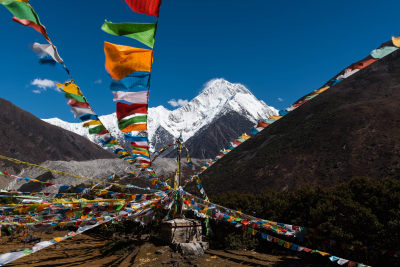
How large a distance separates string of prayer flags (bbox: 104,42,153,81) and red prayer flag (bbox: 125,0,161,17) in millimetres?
947

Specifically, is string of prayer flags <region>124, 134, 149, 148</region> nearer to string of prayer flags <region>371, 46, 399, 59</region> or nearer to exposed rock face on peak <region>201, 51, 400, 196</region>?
string of prayer flags <region>371, 46, 399, 59</region>

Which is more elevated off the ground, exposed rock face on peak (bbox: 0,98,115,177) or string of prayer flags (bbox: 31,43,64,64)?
exposed rock face on peak (bbox: 0,98,115,177)

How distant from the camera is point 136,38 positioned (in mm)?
3969

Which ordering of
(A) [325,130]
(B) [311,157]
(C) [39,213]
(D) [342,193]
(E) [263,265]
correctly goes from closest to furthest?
A: 1. (E) [263,265]
2. (D) [342,193]
3. (C) [39,213]
4. (B) [311,157]
5. (A) [325,130]

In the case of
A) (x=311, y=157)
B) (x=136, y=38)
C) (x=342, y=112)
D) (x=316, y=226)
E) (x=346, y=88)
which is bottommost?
(x=316, y=226)

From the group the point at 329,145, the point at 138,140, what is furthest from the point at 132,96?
the point at 329,145

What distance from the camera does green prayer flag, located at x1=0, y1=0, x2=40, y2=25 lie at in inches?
146

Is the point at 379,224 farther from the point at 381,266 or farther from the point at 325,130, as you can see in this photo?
the point at 325,130

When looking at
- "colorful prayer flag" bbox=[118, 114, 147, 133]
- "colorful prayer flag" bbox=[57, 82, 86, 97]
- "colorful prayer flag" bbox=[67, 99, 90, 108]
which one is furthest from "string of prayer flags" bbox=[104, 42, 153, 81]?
"colorful prayer flag" bbox=[67, 99, 90, 108]

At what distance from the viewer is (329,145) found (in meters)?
42.9

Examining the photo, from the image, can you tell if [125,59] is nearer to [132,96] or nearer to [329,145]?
[132,96]

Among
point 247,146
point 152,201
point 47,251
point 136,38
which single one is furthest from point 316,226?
point 247,146

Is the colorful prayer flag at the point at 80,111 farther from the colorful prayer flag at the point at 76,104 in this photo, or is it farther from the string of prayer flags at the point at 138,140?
the string of prayer flags at the point at 138,140

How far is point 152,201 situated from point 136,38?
7017 millimetres
